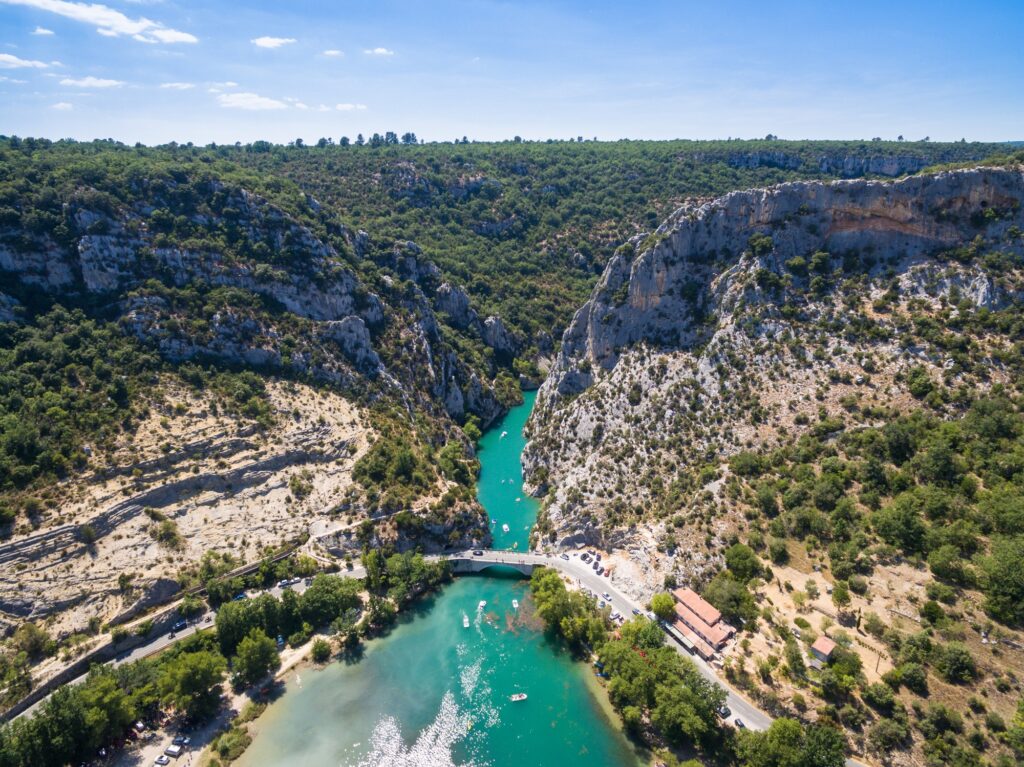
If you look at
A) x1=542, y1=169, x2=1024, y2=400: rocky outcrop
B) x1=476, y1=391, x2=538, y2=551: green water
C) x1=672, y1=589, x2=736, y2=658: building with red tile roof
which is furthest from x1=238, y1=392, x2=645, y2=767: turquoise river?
x1=542, y1=169, x2=1024, y2=400: rocky outcrop

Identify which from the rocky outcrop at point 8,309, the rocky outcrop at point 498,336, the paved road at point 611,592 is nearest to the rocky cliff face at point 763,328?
the paved road at point 611,592

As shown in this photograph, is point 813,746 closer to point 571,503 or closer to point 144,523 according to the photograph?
point 571,503

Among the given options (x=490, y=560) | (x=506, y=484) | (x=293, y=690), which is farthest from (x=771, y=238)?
(x=293, y=690)

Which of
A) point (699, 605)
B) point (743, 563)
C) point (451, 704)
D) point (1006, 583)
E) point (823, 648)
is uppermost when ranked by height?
point (1006, 583)

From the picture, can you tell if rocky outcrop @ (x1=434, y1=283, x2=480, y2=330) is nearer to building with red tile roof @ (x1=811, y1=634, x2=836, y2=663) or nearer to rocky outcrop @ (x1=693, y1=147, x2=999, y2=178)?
building with red tile roof @ (x1=811, y1=634, x2=836, y2=663)

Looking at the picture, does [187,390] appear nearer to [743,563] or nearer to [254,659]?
[254,659]

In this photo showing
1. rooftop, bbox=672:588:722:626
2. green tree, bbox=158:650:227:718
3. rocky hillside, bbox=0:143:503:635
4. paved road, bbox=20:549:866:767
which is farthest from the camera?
rocky hillside, bbox=0:143:503:635

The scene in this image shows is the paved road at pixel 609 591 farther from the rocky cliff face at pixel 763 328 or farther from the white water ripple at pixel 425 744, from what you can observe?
the white water ripple at pixel 425 744

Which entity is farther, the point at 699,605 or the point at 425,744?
the point at 699,605
